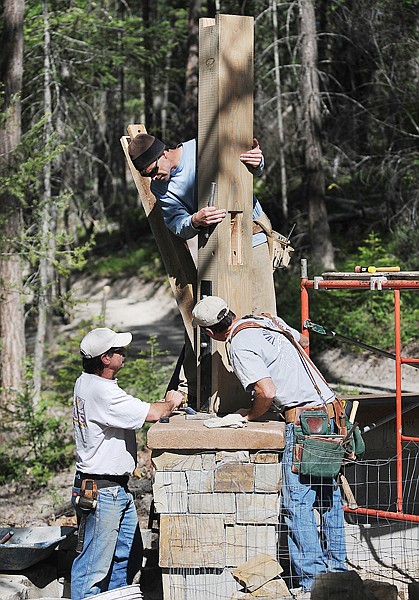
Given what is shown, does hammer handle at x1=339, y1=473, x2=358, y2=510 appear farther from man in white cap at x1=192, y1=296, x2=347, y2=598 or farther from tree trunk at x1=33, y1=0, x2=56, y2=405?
tree trunk at x1=33, y1=0, x2=56, y2=405

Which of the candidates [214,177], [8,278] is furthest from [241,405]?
[8,278]

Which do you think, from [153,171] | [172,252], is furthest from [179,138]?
[153,171]

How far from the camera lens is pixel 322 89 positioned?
19812 mm

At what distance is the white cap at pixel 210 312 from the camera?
4535mm

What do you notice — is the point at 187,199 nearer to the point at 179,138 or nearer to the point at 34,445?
the point at 34,445

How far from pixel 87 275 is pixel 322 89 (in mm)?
11425

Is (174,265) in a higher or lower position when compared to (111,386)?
higher

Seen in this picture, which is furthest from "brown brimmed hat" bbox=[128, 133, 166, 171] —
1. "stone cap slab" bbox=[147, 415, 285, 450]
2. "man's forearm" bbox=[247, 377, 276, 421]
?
"stone cap slab" bbox=[147, 415, 285, 450]

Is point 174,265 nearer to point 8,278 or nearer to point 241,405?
point 241,405

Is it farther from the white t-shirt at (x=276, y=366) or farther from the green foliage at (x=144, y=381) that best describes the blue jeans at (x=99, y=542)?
the green foliage at (x=144, y=381)

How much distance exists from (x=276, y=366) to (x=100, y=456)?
117 cm

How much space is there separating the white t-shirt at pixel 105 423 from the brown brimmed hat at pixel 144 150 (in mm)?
1305

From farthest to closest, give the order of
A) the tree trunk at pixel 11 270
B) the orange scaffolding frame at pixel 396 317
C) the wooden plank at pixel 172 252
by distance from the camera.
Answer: the tree trunk at pixel 11 270, the orange scaffolding frame at pixel 396 317, the wooden plank at pixel 172 252

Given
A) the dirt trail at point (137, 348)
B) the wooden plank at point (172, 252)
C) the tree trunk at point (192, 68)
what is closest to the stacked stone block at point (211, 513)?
the wooden plank at point (172, 252)
